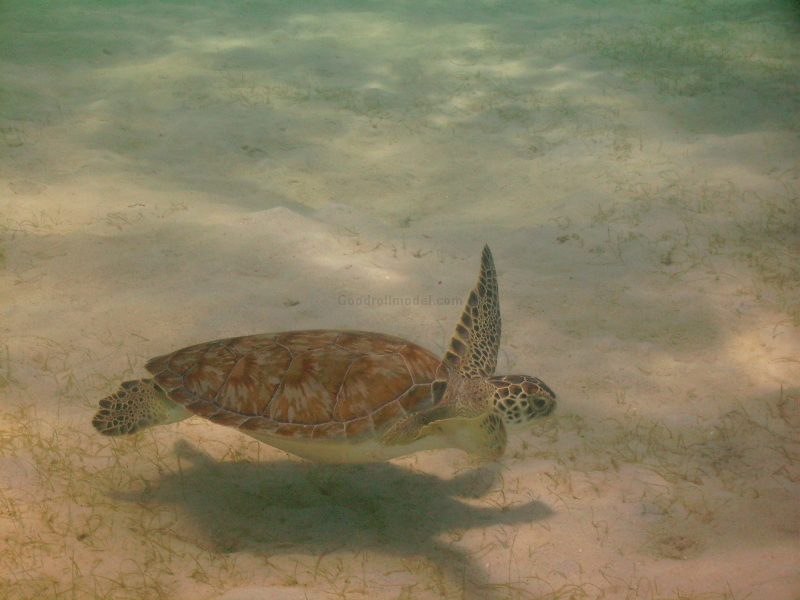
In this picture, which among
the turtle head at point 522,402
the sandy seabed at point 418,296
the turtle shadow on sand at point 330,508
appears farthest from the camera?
the turtle head at point 522,402

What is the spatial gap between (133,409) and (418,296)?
2232 mm

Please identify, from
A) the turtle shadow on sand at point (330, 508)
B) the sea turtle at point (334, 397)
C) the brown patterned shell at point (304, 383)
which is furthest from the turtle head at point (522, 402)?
the turtle shadow on sand at point (330, 508)

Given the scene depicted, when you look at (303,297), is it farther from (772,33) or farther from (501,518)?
(772,33)

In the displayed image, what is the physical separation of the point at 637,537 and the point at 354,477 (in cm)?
149

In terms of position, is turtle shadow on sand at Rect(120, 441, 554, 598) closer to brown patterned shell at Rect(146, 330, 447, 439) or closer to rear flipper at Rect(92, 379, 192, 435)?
rear flipper at Rect(92, 379, 192, 435)

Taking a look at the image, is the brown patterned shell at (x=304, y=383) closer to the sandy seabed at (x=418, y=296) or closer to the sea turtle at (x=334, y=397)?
the sea turtle at (x=334, y=397)

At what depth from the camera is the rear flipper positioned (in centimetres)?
258

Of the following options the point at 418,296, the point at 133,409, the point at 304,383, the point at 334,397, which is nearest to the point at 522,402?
the point at 334,397

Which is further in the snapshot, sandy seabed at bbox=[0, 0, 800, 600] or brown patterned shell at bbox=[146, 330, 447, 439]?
brown patterned shell at bbox=[146, 330, 447, 439]

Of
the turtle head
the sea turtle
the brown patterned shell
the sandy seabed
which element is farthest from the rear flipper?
the turtle head

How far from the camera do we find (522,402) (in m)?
2.54

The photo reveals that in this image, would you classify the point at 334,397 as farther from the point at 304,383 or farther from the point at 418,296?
the point at 418,296

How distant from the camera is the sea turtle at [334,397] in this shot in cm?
236

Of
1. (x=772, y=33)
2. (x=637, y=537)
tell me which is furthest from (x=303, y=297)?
(x=772, y=33)
